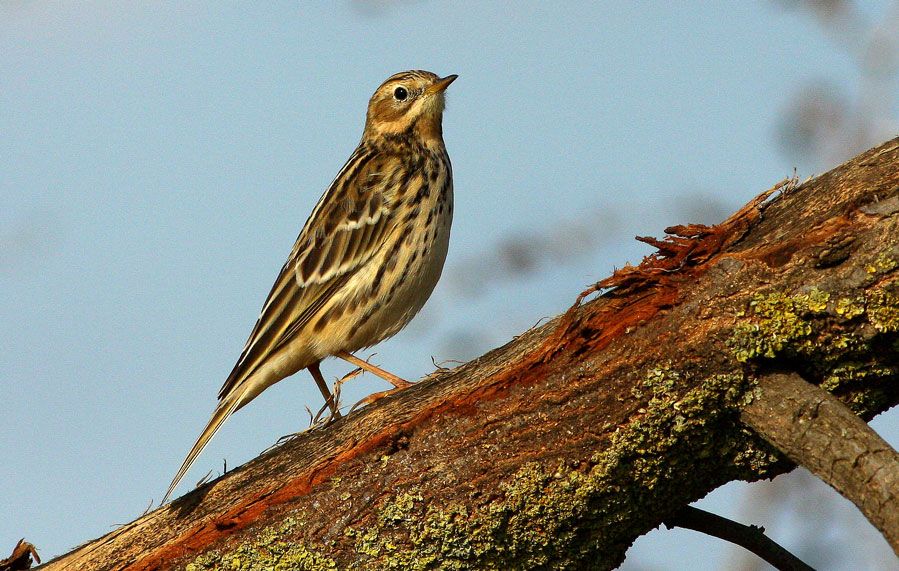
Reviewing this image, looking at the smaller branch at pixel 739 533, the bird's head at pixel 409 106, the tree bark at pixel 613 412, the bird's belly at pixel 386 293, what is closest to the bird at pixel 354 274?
the bird's belly at pixel 386 293

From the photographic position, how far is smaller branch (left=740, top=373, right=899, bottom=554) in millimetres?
3764

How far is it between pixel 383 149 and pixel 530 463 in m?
4.57

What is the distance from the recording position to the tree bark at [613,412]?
4262 millimetres

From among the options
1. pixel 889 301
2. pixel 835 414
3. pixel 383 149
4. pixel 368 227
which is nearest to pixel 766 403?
pixel 835 414

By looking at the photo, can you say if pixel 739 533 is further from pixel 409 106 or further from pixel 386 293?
Answer: pixel 409 106

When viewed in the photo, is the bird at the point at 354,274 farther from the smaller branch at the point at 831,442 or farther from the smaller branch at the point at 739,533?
the smaller branch at the point at 831,442

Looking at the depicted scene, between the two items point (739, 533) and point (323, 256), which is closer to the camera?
point (739, 533)

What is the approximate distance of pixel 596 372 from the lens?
14.9 ft

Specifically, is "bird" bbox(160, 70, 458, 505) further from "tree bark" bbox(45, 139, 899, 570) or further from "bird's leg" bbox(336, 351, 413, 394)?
"tree bark" bbox(45, 139, 899, 570)

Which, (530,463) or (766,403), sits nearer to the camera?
(766,403)

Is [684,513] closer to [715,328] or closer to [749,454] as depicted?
[749,454]

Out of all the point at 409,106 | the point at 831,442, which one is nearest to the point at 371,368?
the point at 409,106

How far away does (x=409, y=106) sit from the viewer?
8.97 metres

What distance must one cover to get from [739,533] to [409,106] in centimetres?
526
